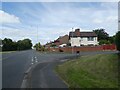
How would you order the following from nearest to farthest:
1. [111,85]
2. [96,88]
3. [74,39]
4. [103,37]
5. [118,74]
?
[96,88] → [111,85] → [118,74] → [74,39] → [103,37]

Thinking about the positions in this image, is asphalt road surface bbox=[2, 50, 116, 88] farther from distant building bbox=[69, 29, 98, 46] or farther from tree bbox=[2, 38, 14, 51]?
tree bbox=[2, 38, 14, 51]

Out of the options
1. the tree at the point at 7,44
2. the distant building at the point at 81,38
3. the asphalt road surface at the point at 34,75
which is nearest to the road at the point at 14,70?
the asphalt road surface at the point at 34,75

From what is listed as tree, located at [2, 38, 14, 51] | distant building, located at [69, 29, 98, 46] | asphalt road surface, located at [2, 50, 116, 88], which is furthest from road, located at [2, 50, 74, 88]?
tree, located at [2, 38, 14, 51]

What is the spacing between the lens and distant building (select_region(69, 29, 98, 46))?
102 metres

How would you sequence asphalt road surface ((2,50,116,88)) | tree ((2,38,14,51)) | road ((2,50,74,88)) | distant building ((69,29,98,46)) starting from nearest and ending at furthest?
asphalt road surface ((2,50,116,88))
road ((2,50,74,88))
distant building ((69,29,98,46))
tree ((2,38,14,51))

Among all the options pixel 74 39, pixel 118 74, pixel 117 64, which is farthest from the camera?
pixel 74 39

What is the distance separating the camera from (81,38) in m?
103

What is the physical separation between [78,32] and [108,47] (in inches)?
1209

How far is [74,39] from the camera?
4021 inches

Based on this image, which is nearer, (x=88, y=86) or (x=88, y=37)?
(x=88, y=86)

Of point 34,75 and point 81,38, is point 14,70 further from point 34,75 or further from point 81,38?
point 81,38

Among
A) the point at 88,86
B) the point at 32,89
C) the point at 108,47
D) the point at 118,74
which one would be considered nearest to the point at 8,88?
the point at 32,89

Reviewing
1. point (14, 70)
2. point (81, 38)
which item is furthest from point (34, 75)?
point (81, 38)

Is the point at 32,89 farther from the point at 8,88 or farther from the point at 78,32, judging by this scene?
the point at 78,32
